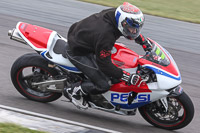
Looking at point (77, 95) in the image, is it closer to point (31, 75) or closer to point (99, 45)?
point (31, 75)

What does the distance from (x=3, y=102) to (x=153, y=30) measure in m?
5.66

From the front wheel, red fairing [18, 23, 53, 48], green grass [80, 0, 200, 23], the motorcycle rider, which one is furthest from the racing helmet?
green grass [80, 0, 200, 23]

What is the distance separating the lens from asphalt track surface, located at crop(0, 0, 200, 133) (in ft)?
20.3

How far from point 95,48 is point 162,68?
0.97 m

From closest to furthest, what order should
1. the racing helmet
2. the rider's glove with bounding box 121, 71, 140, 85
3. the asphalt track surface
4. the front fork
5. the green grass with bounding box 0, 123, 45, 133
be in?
the green grass with bounding box 0, 123, 45, 133
the racing helmet
the rider's glove with bounding box 121, 71, 140, 85
the front fork
the asphalt track surface

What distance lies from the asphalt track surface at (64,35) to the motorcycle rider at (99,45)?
0.45 meters

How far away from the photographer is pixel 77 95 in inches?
238

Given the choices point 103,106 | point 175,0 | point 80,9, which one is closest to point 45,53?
point 103,106

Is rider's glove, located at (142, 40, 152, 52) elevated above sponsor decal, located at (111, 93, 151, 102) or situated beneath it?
elevated above

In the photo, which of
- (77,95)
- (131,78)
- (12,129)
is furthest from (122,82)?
(12,129)

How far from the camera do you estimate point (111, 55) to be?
5.80 metres

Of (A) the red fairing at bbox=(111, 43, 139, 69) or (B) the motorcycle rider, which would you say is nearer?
(B) the motorcycle rider

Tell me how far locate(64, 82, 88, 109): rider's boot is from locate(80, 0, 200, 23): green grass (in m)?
6.96

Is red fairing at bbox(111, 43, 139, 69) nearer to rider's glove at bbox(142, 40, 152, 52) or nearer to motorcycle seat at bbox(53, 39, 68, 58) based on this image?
rider's glove at bbox(142, 40, 152, 52)
